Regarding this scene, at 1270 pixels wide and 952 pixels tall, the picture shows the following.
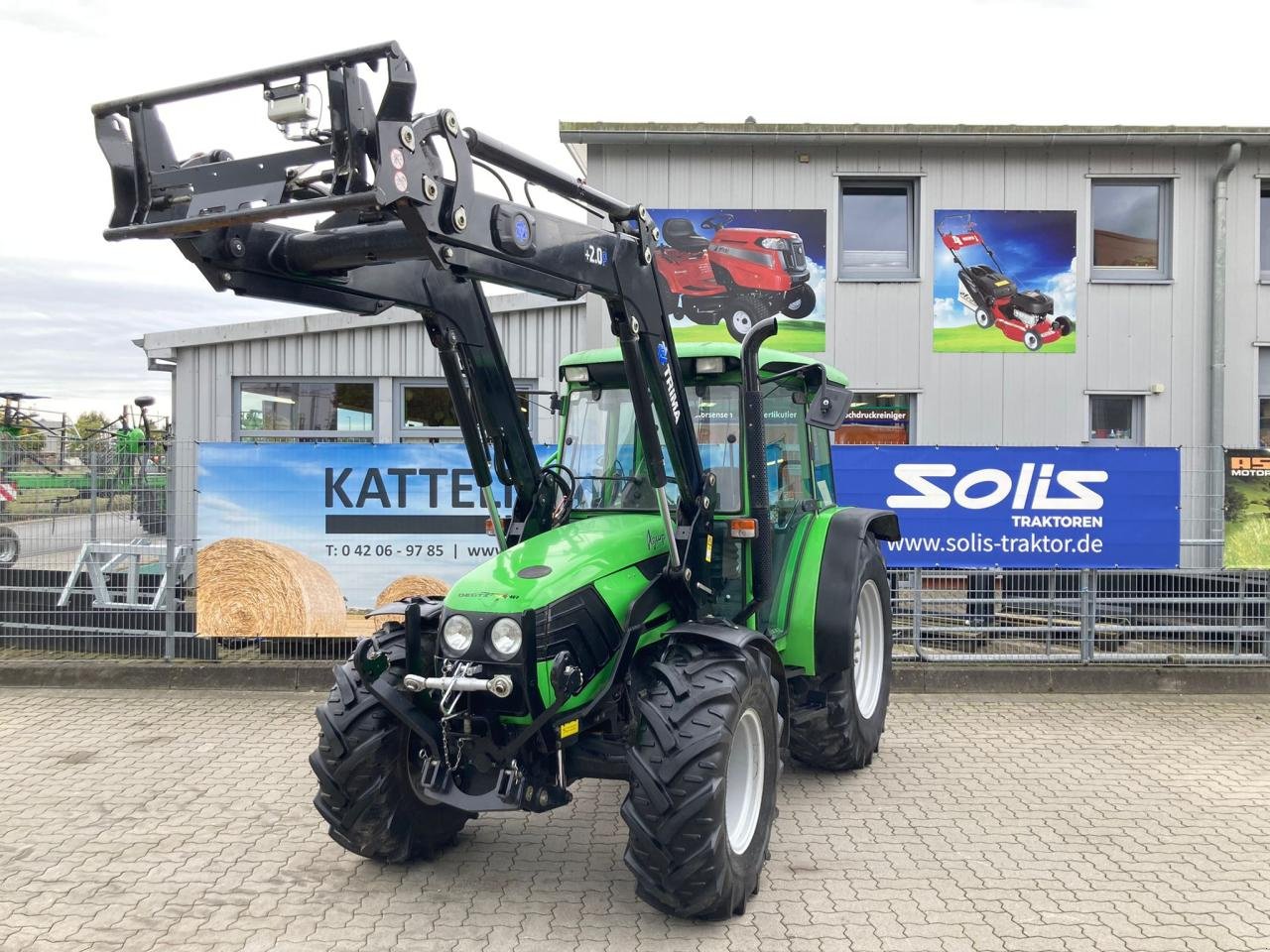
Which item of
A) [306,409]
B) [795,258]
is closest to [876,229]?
[795,258]

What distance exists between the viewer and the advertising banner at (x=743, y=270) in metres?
11.4

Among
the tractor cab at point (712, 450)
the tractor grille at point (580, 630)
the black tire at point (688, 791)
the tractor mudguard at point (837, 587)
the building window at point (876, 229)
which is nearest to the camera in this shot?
the black tire at point (688, 791)

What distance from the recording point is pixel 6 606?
8805mm

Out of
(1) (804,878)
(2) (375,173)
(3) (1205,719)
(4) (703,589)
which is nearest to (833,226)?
(3) (1205,719)

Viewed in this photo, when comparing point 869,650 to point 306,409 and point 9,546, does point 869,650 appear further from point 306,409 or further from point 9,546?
point 306,409

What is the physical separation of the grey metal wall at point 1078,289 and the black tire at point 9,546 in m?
5.65

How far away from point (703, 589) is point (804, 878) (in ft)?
4.31

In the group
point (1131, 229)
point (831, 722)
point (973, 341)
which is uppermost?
point (1131, 229)

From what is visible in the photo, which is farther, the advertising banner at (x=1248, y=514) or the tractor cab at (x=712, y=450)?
the advertising banner at (x=1248, y=514)

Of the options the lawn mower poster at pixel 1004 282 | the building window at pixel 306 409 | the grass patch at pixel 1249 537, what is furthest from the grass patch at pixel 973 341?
the building window at pixel 306 409

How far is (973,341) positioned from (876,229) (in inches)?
62.9

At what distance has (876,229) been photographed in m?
11.9

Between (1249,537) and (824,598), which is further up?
(1249,537)

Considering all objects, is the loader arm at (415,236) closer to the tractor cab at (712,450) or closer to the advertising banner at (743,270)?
the tractor cab at (712,450)
